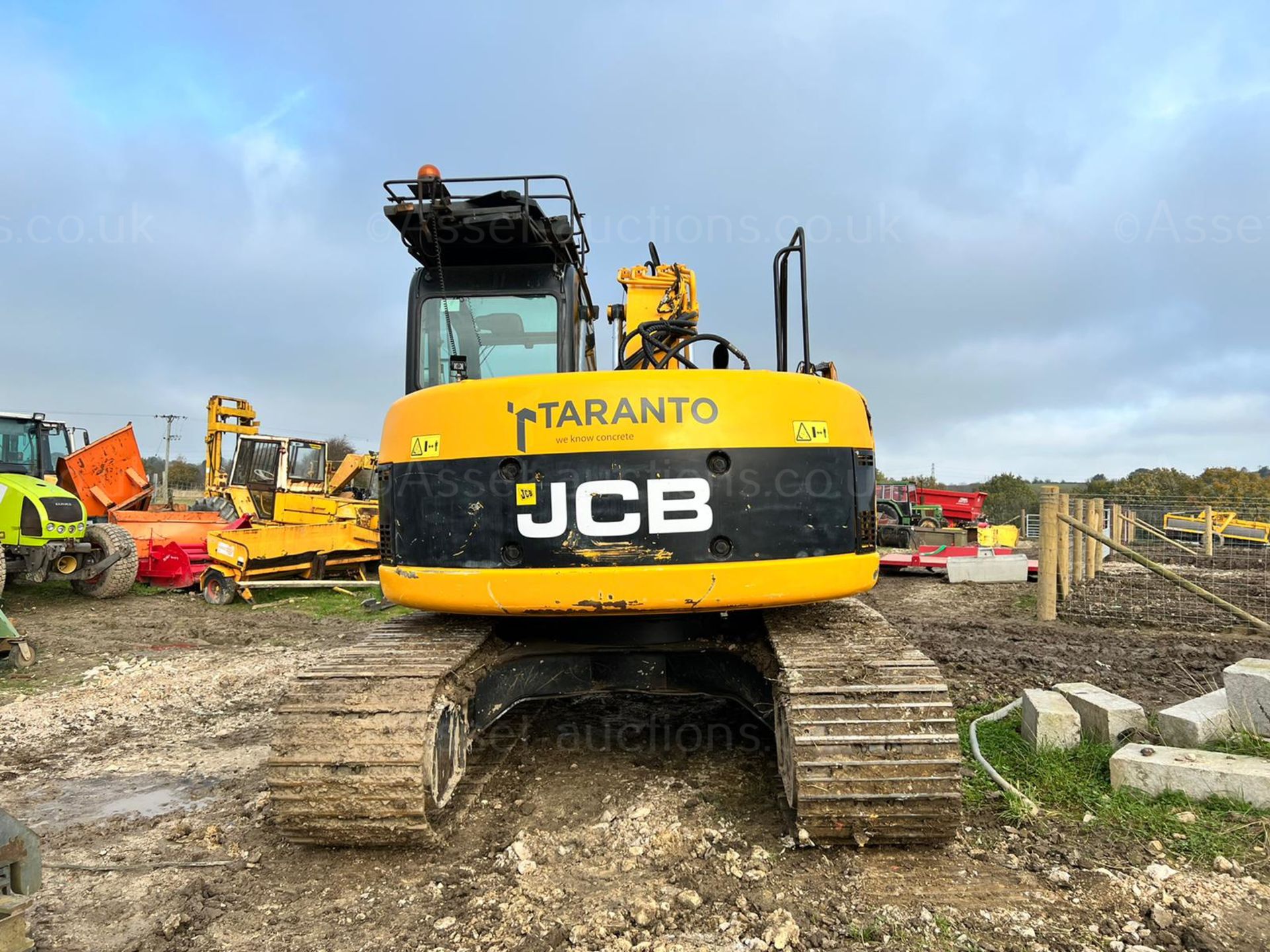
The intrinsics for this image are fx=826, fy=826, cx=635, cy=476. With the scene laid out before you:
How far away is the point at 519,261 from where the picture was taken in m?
4.63

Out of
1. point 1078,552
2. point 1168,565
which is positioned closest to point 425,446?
point 1078,552

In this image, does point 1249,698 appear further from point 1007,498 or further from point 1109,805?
point 1007,498

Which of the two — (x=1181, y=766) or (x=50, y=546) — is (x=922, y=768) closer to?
(x=1181, y=766)

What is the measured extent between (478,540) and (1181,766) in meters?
3.02

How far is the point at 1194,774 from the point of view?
3367 mm

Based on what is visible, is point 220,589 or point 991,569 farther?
point 991,569

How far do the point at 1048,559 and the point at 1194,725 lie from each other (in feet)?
16.9

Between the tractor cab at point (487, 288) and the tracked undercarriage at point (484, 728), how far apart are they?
1.57 metres

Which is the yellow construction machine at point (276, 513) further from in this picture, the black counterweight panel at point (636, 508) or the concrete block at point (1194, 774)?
the concrete block at point (1194, 774)

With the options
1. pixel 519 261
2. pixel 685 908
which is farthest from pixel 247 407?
pixel 685 908

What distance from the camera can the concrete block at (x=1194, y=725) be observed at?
3834 millimetres

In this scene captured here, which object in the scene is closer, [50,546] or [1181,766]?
[1181,766]

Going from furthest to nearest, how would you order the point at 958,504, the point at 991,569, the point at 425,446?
1. the point at 958,504
2. the point at 991,569
3. the point at 425,446

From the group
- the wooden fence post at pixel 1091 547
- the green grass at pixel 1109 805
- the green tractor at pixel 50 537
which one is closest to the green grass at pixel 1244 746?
the green grass at pixel 1109 805
